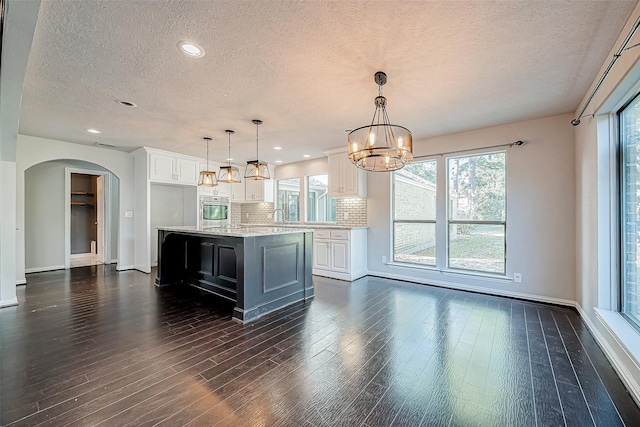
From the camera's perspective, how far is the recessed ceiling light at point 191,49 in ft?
7.04

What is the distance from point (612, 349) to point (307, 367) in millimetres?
2465

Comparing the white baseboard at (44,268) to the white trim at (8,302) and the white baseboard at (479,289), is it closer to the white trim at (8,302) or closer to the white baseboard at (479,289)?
the white trim at (8,302)

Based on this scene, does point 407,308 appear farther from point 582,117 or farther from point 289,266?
point 582,117

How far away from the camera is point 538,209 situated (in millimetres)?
3768

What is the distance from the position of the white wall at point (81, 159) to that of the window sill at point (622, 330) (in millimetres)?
7279

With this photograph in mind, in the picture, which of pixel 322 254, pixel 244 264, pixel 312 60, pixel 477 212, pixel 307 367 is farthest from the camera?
pixel 322 254

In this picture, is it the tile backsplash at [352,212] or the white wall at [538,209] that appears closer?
the white wall at [538,209]

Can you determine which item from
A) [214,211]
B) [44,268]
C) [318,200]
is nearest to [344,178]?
[318,200]

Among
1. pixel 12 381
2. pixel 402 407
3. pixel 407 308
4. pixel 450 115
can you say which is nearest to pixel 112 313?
pixel 12 381

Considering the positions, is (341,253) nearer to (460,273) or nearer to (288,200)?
(460,273)

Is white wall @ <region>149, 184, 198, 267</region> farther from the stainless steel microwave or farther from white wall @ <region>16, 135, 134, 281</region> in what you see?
white wall @ <region>16, 135, 134, 281</region>

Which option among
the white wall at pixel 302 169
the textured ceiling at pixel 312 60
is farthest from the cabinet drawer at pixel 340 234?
the textured ceiling at pixel 312 60

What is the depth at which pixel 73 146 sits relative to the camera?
512 centimetres

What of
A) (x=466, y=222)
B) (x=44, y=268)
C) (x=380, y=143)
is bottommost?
(x=44, y=268)
